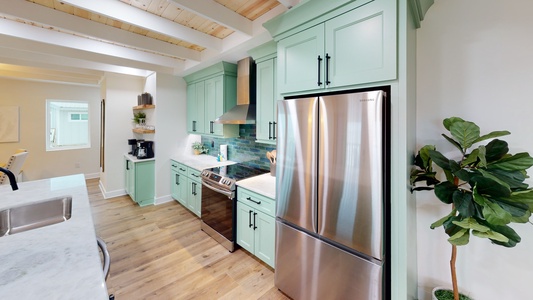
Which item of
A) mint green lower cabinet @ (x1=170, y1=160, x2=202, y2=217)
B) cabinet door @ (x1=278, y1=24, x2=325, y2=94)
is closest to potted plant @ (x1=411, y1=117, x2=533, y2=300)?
cabinet door @ (x1=278, y1=24, x2=325, y2=94)

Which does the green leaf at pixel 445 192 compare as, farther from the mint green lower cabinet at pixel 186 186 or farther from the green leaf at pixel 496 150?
the mint green lower cabinet at pixel 186 186

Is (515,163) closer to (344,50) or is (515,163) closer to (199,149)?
(344,50)

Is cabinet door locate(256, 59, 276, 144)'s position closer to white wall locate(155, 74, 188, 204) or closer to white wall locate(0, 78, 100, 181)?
white wall locate(155, 74, 188, 204)

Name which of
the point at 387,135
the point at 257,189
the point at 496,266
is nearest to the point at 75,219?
the point at 257,189

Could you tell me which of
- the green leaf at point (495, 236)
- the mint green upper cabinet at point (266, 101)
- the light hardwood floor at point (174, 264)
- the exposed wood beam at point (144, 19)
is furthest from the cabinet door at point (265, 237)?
the exposed wood beam at point (144, 19)

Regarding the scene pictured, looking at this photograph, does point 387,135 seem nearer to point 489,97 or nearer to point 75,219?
point 489,97

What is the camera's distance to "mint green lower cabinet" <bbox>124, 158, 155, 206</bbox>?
13.1 feet

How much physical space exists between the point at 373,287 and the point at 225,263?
1601mm

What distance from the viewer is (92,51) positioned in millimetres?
2980

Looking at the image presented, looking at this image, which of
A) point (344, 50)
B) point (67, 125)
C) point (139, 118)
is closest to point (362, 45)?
point (344, 50)

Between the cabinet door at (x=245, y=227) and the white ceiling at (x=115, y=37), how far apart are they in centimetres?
195

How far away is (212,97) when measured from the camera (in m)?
3.59

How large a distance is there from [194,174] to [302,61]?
8.08 feet

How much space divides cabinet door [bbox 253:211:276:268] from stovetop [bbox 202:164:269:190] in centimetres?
51
